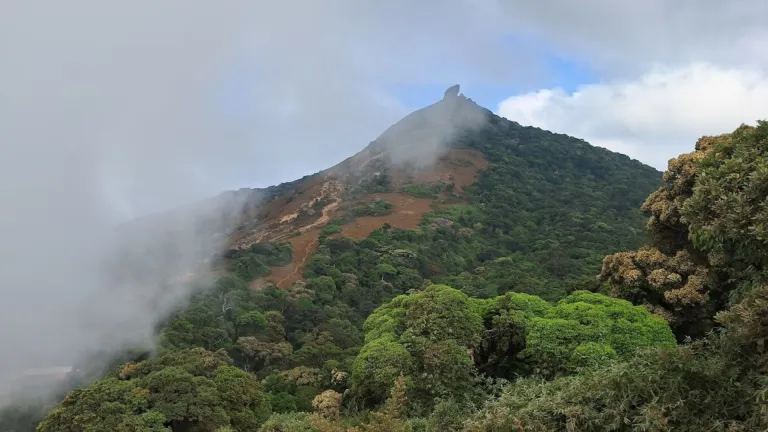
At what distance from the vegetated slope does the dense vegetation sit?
19.6ft

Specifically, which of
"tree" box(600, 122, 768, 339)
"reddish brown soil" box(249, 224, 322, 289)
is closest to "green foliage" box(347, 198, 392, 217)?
"reddish brown soil" box(249, 224, 322, 289)

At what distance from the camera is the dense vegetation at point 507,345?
5711 mm

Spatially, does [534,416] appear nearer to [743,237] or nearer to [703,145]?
[743,237]

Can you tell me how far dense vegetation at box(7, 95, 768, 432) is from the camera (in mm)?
5711

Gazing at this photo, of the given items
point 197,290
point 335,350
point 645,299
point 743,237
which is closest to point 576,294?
point 645,299

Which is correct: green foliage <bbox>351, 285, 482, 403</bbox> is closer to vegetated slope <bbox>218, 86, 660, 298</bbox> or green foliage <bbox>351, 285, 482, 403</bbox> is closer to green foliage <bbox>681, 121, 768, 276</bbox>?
green foliage <bbox>681, 121, 768, 276</bbox>

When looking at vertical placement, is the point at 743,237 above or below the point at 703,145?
below

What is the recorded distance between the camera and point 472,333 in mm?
12844

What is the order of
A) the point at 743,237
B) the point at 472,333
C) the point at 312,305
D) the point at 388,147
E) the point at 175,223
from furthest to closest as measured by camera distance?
the point at 388,147
the point at 175,223
the point at 312,305
the point at 472,333
the point at 743,237

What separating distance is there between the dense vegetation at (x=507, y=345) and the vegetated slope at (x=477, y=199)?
597 centimetres

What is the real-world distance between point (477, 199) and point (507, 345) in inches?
1805

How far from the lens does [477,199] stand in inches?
2280

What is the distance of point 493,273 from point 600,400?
2864 centimetres

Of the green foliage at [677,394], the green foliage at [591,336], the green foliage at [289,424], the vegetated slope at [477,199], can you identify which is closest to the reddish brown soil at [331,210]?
the vegetated slope at [477,199]
